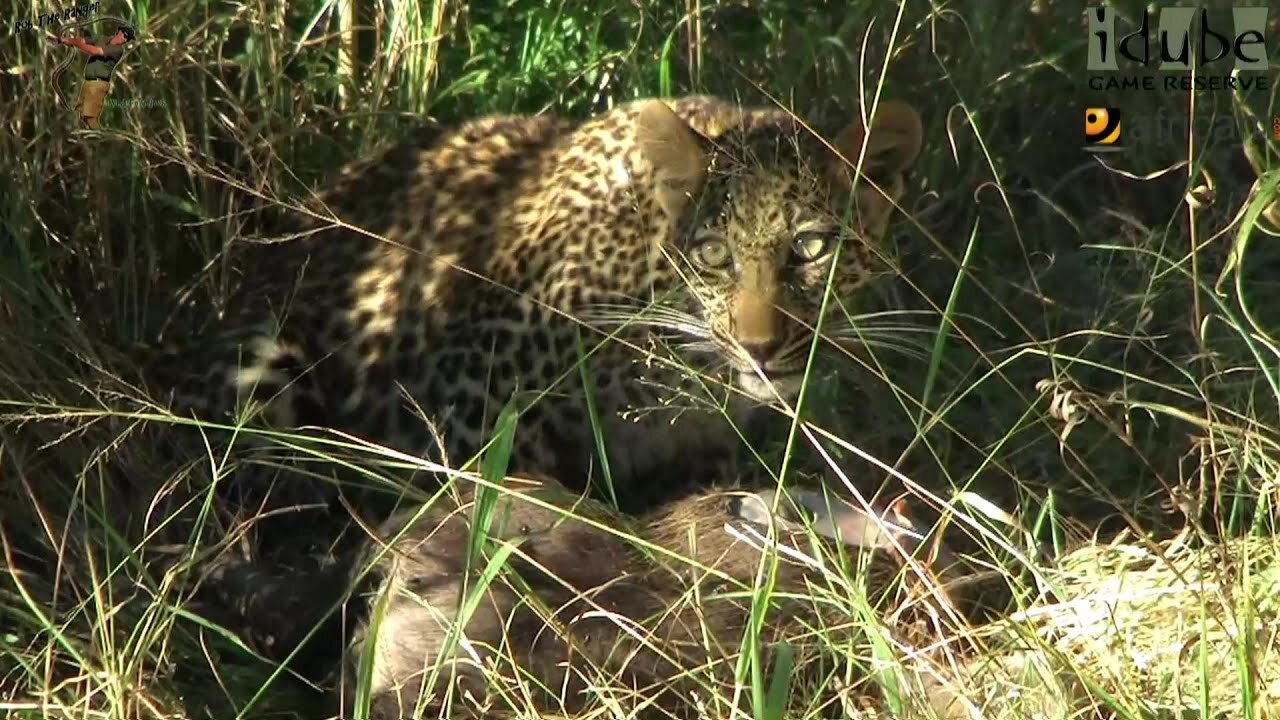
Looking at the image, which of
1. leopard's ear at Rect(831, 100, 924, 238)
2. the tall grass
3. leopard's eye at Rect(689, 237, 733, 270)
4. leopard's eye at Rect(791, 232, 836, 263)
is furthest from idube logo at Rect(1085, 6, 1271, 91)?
leopard's eye at Rect(689, 237, 733, 270)

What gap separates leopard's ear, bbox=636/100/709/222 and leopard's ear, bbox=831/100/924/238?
283 mm

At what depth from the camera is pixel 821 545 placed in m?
2.99

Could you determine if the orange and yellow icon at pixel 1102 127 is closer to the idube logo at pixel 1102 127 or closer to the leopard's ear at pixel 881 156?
the idube logo at pixel 1102 127

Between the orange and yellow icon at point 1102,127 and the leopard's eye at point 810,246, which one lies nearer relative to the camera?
the leopard's eye at point 810,246

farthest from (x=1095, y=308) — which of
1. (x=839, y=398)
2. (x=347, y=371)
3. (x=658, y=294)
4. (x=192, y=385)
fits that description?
(x=192, y=385)

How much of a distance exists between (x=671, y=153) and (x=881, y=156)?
0.47m

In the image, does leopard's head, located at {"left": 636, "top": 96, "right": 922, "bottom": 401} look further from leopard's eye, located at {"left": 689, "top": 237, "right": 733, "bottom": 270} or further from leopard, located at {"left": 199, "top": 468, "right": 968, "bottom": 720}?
leopard, located at {"left": 199, "top": 468, "right": 968, "bottom": 720}

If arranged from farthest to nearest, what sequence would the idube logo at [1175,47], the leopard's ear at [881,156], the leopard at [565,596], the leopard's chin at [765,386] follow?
the idube logo at [1175,47], the leopard's ear at [881,156], the leopard's chin at [765,386], the leopard at [565,596]

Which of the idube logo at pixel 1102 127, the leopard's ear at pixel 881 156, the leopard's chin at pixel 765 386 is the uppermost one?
the leopard's ear at pixel 881 156

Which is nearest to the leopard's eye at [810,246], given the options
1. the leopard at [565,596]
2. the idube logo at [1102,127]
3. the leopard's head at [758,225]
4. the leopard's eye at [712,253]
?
the leopard's head at [758,225]

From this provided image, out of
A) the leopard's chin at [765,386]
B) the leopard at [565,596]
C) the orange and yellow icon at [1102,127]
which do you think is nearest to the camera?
the leopard at [565,596]

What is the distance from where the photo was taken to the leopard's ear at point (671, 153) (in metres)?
3.94

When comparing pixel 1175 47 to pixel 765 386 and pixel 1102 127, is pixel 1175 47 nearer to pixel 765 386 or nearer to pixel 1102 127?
pixel 1102 127

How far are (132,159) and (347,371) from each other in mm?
685
